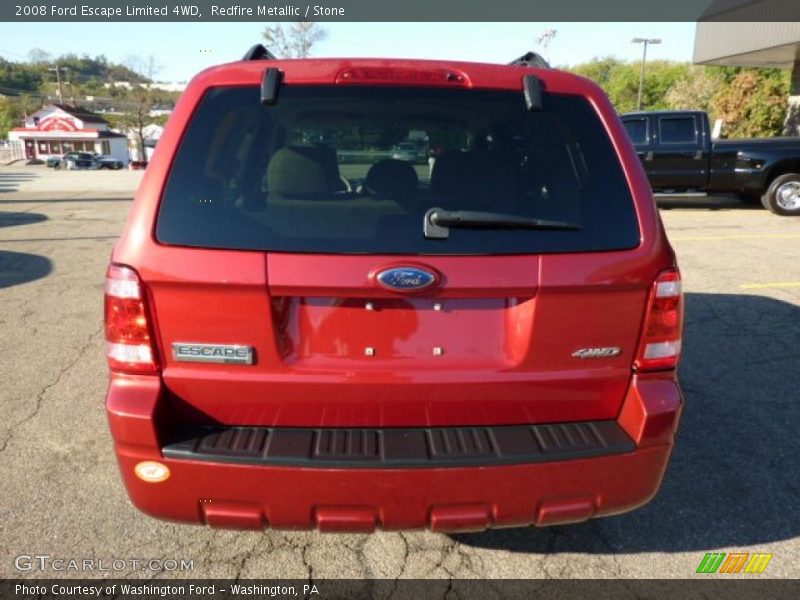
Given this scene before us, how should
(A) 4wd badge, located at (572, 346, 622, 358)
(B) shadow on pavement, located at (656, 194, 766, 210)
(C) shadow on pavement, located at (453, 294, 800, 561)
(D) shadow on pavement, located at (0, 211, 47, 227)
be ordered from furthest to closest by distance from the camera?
(B) shadow on pavement, located at (656, 194, 766, 210)
(D) shadow on pavement, located at (0, 211, 47, 227)
(C) shadow on pavement, located at (453, 294, 800, 561)
(A) 4wd badge, located at (572, 346, 622, 358)

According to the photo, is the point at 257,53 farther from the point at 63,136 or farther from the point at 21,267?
the point at 63,136

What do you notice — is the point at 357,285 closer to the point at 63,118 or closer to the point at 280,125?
the point at 280,125

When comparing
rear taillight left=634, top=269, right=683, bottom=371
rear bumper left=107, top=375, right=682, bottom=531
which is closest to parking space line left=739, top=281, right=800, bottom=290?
rear taillight left=634, top=269, right=683, bottom=371

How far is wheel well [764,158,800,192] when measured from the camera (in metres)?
11.7

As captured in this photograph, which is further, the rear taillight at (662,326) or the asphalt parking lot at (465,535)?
the asphalt parking lot at (465,535)

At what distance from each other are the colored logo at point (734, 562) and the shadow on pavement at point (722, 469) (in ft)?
0.19

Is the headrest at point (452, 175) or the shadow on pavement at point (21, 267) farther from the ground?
the headrest at point (452, 175)

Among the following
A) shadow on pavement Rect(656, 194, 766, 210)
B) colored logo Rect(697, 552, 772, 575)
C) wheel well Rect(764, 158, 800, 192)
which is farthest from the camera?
shadow on pavement Rect(656, 194, 766, 210)

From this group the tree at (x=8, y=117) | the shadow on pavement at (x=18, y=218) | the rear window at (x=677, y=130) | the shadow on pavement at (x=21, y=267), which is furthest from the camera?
the tree at (x=8, y=117)

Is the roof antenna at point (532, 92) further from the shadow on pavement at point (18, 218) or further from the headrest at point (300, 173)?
the shadow on pavement at point (18, 218)

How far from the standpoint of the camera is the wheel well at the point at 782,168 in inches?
461

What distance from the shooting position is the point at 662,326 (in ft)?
6.51

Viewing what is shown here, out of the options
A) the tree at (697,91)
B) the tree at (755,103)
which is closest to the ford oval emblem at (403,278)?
the tree at (755,103)

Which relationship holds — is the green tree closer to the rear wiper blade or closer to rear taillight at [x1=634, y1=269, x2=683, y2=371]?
rear taillight at [x1=634, y1=269, x2=683, y2=371]
